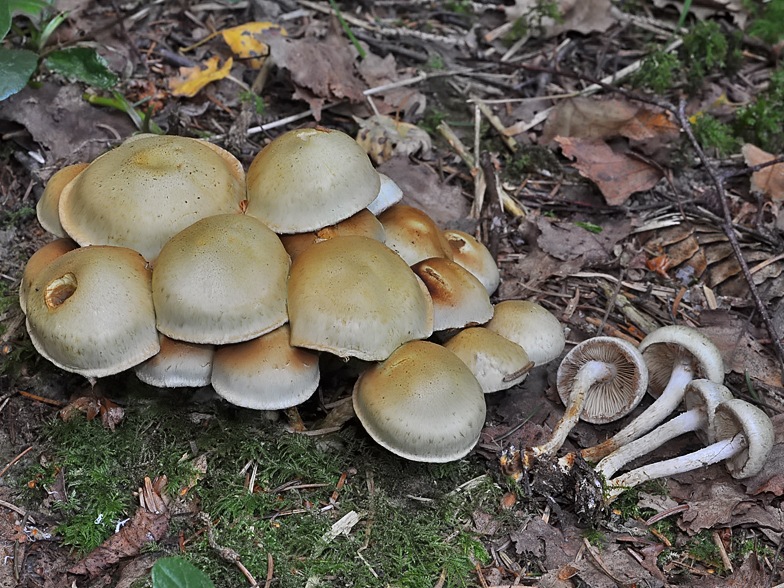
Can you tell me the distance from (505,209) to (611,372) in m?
1.70

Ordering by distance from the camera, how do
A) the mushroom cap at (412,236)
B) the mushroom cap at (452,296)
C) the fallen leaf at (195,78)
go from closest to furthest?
1. the mushroom cap at (452,296)
2. the mushroom cap at (412,236)
3. the fallen leaf at (195,78)

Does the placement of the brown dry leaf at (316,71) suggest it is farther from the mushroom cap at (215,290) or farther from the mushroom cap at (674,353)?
the mushroom cap at (674,353)

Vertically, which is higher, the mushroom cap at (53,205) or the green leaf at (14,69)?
the green leaf at (14,69)

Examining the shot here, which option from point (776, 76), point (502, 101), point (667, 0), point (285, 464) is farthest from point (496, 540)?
point (667, 0)

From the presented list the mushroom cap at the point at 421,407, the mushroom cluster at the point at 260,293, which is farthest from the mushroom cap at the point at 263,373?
the mushroom cap at the point at 421,407

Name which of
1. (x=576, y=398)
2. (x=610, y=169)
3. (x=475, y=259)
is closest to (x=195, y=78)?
(x=475, y=259)

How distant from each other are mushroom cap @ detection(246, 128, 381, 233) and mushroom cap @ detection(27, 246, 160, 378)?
0.74m

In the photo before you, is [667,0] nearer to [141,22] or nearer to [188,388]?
[141,22]

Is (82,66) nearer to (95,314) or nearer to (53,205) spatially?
(53,205)

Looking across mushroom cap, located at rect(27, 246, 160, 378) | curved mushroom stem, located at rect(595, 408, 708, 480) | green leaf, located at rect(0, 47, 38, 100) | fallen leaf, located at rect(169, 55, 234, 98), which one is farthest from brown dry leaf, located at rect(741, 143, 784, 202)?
green leaf, located at rect(0, 47, 38, 100)

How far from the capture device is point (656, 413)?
3.54 meters

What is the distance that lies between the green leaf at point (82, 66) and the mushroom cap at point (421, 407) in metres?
3.11

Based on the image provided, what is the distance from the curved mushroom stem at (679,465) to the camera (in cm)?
329

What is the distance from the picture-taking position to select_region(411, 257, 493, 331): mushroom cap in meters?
3.47
